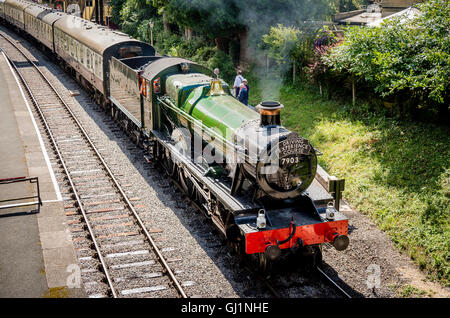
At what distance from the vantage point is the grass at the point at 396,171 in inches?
396

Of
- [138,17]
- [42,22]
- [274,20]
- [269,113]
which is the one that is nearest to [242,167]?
[269,113]

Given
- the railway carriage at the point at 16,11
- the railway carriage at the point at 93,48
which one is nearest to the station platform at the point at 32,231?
the railway carriage at the point at 93,48

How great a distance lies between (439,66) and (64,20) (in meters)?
20.9

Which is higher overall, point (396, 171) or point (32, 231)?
point (396, 171)

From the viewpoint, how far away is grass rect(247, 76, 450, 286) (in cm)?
1005

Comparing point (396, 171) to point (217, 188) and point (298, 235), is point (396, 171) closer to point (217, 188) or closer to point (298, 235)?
point (298, 235)

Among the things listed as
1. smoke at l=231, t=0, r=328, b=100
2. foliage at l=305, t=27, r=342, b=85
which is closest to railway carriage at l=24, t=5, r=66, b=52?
smoke at l=231, t=0, r=328, b=100

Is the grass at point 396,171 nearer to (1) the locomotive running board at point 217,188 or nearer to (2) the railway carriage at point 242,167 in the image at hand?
(2) the railway carriage at point 242,167

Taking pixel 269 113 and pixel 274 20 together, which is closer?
pixel 269 113

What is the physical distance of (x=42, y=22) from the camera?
1207 inches

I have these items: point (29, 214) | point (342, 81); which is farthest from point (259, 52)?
point (29, 214)

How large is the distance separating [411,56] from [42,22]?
82.8ft

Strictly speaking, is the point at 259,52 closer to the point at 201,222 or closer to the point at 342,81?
the point at 342,81

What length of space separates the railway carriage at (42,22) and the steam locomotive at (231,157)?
14.0m
